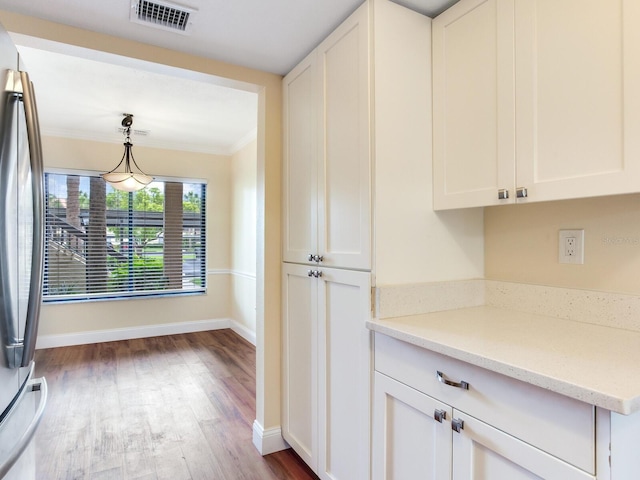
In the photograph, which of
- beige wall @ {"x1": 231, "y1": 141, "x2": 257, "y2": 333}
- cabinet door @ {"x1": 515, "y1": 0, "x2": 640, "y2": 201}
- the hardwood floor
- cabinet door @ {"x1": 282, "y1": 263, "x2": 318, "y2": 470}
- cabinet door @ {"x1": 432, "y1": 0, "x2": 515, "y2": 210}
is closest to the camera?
cabinet door @ {"x1": 515, "y1": 0, "x2": 640, "y2": 201}

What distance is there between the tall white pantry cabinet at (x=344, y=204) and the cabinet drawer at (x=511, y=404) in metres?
0.27

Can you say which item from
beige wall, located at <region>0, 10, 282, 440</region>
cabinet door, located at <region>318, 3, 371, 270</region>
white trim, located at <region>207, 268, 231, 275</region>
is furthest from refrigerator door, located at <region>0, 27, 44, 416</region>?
white trim, located at <region>207, 268, 231, 275</region>

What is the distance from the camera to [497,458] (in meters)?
1.00

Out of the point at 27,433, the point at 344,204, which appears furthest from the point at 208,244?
the point at 27,433

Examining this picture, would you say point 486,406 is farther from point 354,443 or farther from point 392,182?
point 392,182

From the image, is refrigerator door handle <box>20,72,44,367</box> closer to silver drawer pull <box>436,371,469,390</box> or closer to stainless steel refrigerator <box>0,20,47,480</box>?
stainless steel refrigerator <box>0,20,47,480</box>

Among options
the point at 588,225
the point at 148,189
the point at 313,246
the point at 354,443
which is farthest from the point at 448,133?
the point at 148,189

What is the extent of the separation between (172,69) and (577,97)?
1.79m

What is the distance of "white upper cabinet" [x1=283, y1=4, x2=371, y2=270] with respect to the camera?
4.93ft

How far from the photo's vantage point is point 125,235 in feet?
14.9

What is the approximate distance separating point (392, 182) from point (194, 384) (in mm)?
2629

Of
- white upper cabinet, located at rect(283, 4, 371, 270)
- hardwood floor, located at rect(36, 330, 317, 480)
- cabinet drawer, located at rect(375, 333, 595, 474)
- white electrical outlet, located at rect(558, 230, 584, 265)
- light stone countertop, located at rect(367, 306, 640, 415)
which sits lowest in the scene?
hardwood floor, located at rect(36, 330, 317, 480)

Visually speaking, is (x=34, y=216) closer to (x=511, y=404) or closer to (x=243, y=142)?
(x=511, y=404)

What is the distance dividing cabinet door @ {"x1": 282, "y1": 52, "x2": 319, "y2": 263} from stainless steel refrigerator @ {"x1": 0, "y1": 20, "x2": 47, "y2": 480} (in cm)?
110
